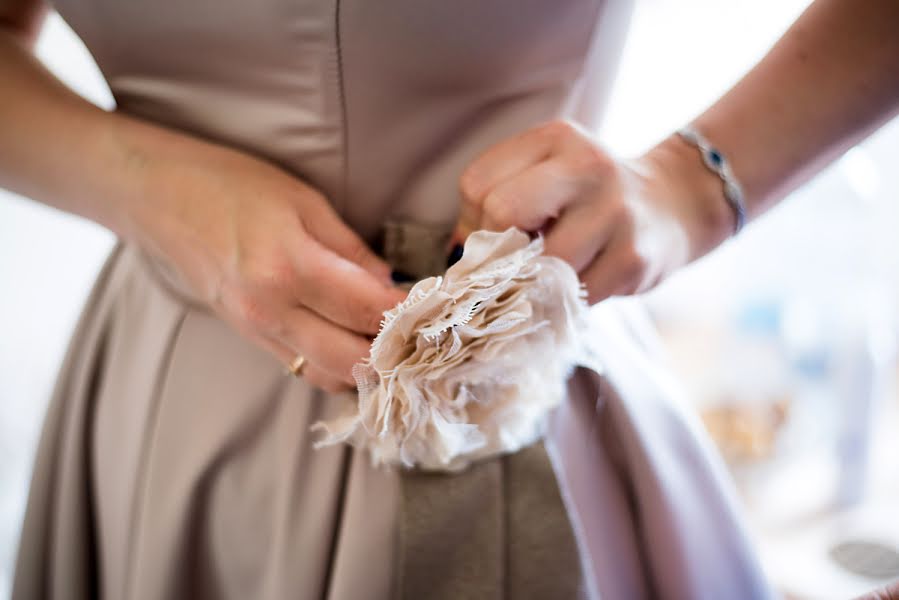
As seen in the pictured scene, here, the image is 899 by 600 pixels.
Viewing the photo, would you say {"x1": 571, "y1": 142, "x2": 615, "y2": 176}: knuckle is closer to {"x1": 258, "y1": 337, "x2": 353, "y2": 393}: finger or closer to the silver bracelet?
the silver bracelet

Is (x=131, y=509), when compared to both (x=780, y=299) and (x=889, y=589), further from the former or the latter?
(x=780, y=299)

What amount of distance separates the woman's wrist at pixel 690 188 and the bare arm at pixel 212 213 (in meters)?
0.22

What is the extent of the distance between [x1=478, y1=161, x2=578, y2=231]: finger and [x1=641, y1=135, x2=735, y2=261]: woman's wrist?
3.9 inches

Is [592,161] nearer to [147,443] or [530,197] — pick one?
[530,197]

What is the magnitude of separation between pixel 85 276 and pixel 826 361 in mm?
1627

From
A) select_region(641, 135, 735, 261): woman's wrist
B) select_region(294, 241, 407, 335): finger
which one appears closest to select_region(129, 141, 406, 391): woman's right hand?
select_region(294, 241, 407, 335): finger

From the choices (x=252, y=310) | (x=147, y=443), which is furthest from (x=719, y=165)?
(x=147, y=443)

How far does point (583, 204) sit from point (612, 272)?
0.05 meters

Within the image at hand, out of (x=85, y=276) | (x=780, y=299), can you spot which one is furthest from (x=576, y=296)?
(x=780, y=299)

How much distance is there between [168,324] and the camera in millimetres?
513

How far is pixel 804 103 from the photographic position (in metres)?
0.43

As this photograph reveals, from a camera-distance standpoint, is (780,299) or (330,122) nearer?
(330,122)

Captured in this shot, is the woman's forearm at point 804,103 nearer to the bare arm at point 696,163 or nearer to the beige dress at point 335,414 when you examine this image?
the bare arm at point 696,163

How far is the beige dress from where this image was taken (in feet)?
1.38
